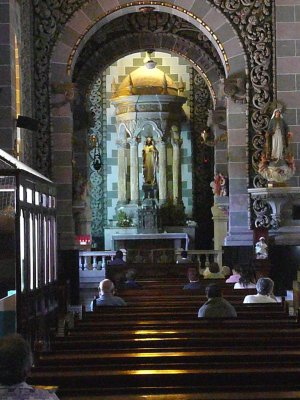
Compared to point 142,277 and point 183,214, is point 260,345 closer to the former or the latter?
point 142,277

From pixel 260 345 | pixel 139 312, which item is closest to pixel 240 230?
pixel 139 312

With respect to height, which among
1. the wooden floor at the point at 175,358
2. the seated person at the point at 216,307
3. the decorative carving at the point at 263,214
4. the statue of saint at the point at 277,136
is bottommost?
the wooden floor at the point at 175,358

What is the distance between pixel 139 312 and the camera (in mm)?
10227

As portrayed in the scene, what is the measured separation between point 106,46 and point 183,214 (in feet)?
19.4

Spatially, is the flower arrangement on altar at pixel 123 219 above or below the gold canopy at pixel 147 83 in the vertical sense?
below

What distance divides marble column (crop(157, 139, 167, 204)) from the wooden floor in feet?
56.5

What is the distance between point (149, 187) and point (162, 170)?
62 cm

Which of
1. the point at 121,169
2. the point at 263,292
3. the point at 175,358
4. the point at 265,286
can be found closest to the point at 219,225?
the point at 121,169

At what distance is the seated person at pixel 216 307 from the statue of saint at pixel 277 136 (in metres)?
8.62

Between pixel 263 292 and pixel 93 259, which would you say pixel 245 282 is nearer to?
pixel 263 292

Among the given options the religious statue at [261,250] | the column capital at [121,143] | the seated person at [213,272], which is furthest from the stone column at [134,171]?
the seated person at [213,272]

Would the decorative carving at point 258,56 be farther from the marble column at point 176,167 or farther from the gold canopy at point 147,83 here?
the marble column at point 176,167

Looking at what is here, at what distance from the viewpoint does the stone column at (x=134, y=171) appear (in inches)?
1054

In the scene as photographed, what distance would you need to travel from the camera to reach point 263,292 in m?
10.4
